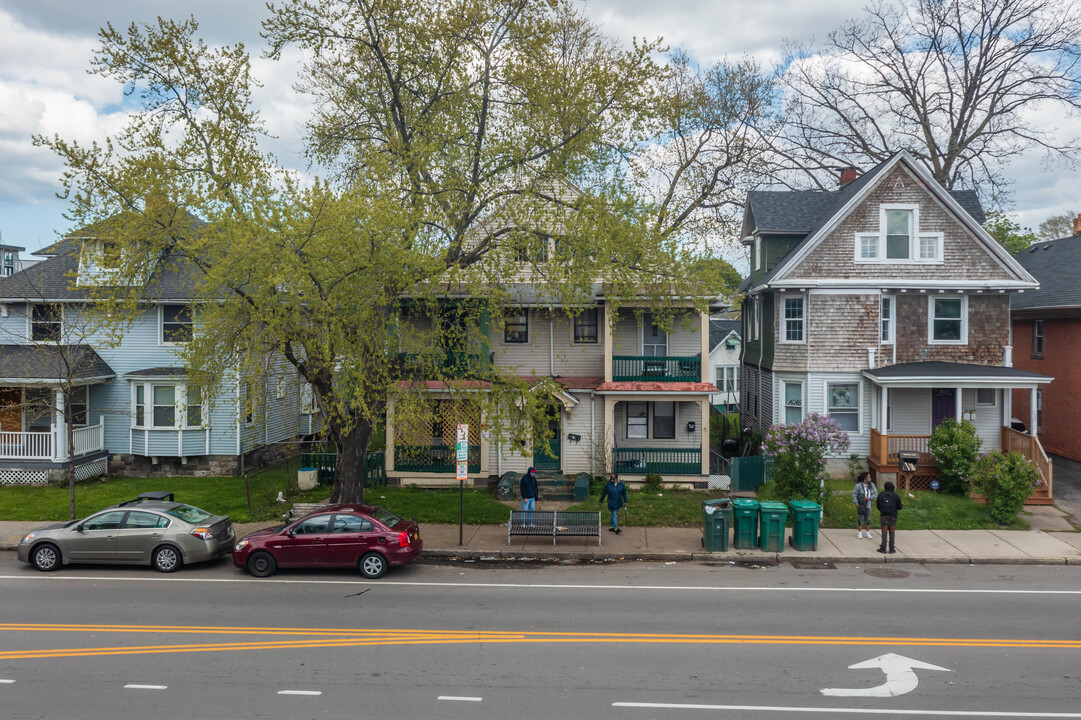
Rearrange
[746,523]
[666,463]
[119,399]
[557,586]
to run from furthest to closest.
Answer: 1. [119,399]
2. [666,463]
3. [746,523]
4. [557,586]

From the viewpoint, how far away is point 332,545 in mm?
14992

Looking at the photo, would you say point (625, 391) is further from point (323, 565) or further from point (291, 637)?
point (291, 637)

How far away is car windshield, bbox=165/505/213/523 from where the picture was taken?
1584 cm

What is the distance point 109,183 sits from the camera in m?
16.3

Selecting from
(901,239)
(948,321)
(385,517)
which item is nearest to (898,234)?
(901,239)

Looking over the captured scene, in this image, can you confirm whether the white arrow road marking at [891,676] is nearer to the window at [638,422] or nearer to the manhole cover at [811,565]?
the manhole cover at [811,565]

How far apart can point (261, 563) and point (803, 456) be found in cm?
1393

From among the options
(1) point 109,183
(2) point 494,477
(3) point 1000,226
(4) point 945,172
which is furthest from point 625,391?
(3) point 1000,226

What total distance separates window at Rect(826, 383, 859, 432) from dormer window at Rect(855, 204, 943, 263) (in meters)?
4.22

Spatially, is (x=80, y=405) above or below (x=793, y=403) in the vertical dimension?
below

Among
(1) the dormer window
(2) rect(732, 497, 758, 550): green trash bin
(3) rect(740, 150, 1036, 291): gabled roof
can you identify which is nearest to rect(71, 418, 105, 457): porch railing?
(2) rect(732, 497, 758, 550): green trash bin

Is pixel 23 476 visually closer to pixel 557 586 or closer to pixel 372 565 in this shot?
pixel 372 565

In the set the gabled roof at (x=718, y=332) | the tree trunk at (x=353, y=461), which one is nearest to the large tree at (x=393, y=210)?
the tree trunk at (x=353, y=461)

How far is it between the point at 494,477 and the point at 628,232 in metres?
10.5
